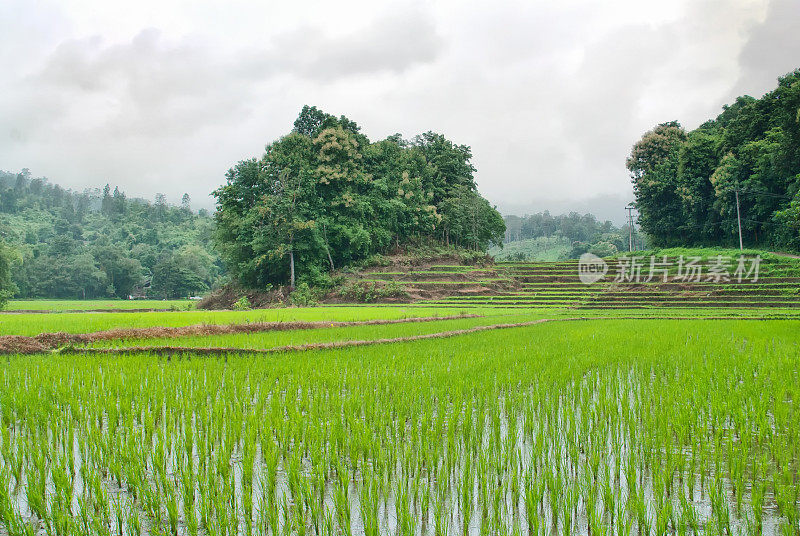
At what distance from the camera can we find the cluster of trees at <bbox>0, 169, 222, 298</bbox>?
48688 millimetres

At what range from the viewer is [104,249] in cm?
5181

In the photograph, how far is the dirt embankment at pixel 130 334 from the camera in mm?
8402

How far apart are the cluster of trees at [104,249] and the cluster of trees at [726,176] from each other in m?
42.0

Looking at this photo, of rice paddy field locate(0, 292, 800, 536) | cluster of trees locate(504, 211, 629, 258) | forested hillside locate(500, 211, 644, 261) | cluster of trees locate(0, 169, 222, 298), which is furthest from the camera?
cluster of trees locate(504, 211, 629, 258)

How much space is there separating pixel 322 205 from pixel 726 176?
26967 millimetres

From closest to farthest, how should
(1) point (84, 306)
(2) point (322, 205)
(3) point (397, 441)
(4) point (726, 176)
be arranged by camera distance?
(3) point (397, 441) < (2) point (322, 205) < (1) point (84, 306) < (4) point (726, 176)

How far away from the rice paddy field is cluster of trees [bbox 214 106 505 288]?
73.0 feet

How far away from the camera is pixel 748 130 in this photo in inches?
1361

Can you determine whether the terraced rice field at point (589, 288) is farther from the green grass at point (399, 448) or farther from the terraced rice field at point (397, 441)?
the green grass at point (399, 448)

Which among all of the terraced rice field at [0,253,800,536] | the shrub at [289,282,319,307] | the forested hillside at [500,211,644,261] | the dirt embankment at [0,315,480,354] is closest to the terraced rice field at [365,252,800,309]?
→ the shrub at [289,282,319,307]

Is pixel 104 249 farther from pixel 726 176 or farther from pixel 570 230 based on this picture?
pixel 570 230

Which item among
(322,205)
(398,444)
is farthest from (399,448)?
(322,205)

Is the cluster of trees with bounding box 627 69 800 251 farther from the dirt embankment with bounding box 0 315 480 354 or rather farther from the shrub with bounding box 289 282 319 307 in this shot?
the shrub with bounding box 289 282 319 307

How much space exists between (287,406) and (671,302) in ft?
75.6
